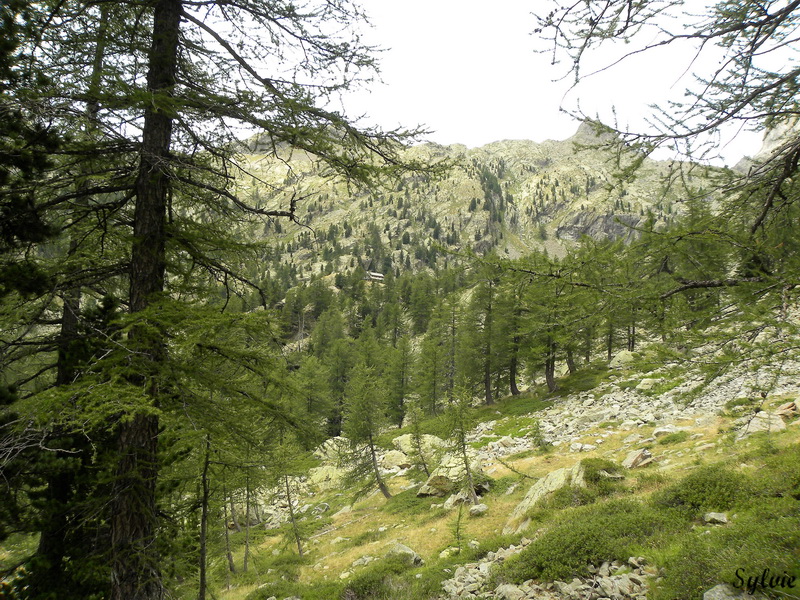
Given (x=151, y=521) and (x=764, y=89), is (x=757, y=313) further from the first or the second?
(x=151, y=521)

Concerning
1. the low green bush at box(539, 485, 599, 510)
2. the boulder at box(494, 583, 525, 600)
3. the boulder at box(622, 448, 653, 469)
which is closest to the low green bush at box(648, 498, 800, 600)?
the boulder at box(494, 583, 525, 600)

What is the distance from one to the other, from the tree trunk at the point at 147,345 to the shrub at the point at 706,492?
29.3 feet

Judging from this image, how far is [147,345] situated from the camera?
3.78m

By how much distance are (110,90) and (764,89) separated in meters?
6.14

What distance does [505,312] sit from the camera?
31875 millimetres

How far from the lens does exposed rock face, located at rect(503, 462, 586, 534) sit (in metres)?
10.9

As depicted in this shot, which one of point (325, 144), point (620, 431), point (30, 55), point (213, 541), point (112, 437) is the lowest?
point (213, 541)

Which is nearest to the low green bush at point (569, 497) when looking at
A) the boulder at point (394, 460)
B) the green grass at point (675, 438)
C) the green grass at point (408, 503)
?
the green grass at point (675, 438)

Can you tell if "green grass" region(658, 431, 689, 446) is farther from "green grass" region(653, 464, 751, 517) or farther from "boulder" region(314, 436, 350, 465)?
"boulder" region(314, 436, 350, 465)

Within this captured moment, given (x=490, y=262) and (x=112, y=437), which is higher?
(x=490, y=262)

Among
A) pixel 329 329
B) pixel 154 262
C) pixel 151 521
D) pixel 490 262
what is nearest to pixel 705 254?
pixel 490 262

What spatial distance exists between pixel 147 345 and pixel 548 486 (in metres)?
11.8

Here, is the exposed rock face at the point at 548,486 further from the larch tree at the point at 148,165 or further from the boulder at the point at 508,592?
the larch tree at the point at 148,165

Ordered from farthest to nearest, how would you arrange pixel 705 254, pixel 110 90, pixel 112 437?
pixel 112 437 < pixel 705 254 < pixel 110 90
